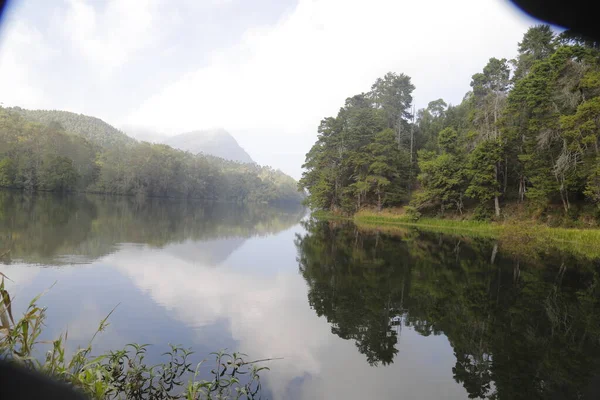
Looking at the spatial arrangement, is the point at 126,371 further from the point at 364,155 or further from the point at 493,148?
the point at 364,155

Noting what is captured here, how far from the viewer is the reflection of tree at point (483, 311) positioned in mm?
3803

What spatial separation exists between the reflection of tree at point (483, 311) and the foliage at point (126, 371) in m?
1.81

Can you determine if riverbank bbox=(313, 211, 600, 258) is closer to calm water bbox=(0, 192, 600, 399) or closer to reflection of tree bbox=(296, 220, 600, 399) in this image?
reflection of tree bbox=(296, 220, 600, 399)

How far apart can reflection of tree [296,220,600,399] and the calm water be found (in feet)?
0.08

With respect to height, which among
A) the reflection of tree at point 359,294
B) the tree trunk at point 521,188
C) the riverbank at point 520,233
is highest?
the tree trunk at point 521,188

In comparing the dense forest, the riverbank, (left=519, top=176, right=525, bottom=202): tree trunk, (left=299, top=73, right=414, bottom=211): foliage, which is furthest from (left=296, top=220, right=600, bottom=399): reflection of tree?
(left=299, top=73, right=414, bottom=211): foliage

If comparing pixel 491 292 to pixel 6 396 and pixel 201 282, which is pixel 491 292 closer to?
pixel 201 282

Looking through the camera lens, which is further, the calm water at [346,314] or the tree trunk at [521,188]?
the tree trunk at [521,188]

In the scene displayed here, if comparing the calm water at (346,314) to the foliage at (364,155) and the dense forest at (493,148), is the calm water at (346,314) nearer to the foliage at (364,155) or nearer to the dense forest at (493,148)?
the dense forest at (493,148)

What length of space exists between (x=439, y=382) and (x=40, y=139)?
59.9 m

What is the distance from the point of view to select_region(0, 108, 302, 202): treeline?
44.8 metres

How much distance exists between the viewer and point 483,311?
19.4ft

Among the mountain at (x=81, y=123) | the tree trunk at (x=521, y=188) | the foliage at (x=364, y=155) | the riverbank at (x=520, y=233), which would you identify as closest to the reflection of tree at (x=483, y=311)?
the riverbank at (x=520, y=233)

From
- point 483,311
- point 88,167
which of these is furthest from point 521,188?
point 88,167
